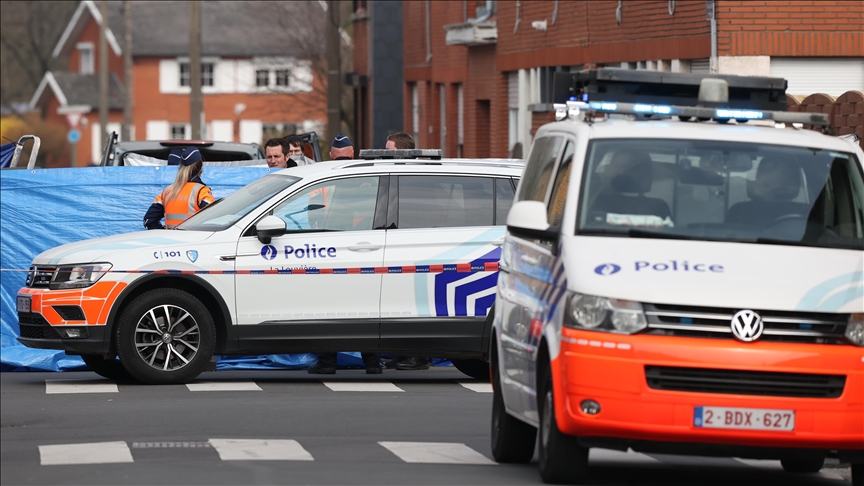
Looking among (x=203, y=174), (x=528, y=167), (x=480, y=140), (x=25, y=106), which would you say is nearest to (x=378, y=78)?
(x=480, y=140)

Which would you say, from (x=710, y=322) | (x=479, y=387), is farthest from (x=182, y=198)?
(x=710, y=322)

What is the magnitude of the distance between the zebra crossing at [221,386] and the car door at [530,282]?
13.4 feet

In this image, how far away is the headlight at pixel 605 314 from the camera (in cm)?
805

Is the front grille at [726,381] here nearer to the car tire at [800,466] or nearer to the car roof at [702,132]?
the car roof at [702,132]

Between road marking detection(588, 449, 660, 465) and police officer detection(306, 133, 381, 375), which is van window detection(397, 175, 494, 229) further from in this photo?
road marking detection(588, 449, 660, 465)

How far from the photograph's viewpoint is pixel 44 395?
43.0ft

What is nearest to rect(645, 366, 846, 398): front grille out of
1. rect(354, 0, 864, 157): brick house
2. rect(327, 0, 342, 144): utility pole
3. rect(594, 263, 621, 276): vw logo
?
rect(594, 263, 621, 276): vw logo

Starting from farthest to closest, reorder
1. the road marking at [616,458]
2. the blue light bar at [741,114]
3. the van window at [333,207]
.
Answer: the van window at [333,207] < the road marking at [616,458] < the blue light bar at [741,114]

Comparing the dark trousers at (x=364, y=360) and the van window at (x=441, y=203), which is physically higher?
the van window at (x=441, y=203)

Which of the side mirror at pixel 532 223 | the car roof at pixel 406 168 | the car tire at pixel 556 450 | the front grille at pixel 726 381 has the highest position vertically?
the car roof at pixel 406 168

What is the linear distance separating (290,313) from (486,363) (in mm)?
1976

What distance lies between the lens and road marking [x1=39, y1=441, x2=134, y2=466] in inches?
371

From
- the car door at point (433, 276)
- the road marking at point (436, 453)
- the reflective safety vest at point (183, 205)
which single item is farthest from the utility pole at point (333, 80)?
the road marking at point (436, 453)

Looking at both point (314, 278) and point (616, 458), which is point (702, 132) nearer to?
point (616, 458)
